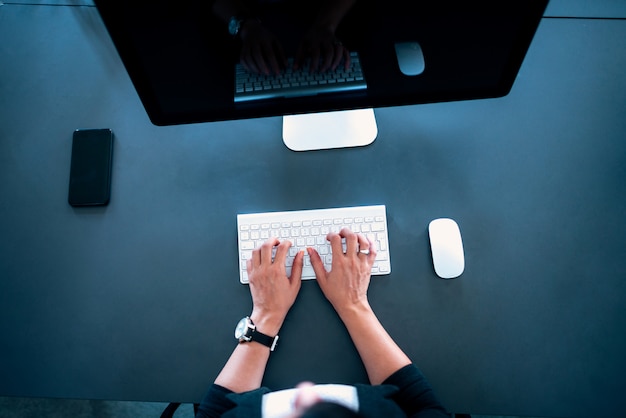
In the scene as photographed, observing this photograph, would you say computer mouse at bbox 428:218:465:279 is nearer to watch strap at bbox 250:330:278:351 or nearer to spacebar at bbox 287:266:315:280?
spacebar at bbox 287:266:315:280

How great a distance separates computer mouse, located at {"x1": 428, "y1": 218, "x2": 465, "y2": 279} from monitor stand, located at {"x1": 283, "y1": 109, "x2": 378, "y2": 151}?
23 centimetres

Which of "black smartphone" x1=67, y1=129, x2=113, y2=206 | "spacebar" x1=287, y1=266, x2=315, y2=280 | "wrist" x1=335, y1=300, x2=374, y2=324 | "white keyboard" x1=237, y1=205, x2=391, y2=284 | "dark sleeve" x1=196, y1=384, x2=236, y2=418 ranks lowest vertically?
"dark sleeve" x1=196, y1=384, x2=236, y2=418

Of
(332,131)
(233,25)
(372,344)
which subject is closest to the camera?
(233,25)

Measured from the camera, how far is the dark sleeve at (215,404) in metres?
0.75

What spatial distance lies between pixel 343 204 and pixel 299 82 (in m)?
0.26

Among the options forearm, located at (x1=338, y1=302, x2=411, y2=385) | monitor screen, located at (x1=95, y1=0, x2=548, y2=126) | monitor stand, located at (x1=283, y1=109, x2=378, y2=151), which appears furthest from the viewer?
monitor stand, located at (x1=283, y1=109, x2=378, y2=151)

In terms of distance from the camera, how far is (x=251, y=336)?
2.54ft

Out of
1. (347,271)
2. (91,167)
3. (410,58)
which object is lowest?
(347,271)

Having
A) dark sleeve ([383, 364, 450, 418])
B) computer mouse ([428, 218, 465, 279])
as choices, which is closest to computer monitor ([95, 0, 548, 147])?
computer mouse ([428, 218, 465, 279])

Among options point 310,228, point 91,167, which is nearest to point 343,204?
point 310,228

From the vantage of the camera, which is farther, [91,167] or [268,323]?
[91,167]

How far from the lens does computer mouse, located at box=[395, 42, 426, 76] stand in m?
0.72

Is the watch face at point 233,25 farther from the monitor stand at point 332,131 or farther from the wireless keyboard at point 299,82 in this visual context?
the monitor stand at point 332,131

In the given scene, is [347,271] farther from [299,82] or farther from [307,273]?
[299,82]
